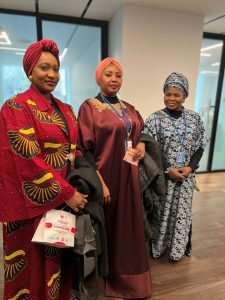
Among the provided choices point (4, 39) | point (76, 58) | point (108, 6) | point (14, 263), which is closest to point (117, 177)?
point (14, 263)

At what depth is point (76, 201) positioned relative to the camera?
115cm

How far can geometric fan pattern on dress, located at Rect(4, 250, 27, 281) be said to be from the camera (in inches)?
47.4

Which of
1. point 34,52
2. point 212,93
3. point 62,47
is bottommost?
point 212,93

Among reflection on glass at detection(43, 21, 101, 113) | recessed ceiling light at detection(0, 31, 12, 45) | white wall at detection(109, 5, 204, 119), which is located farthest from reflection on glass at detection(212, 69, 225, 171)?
recessed ceiling light at detection(0, 31, 12, 45)

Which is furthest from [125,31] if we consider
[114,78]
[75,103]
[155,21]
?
[114,78]

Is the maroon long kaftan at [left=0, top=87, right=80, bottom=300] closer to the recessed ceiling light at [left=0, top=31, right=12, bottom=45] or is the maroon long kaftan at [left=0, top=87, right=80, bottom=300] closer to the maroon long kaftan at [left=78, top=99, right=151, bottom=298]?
the maroon long kaftan at [left=78, top=99, right=151, bottom=298]

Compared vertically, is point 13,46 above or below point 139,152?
above

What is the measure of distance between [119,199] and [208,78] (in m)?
3.25

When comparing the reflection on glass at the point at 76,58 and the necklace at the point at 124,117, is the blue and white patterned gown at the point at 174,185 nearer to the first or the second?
the necklace at the point at 124,117

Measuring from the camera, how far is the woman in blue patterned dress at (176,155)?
5.87 feet

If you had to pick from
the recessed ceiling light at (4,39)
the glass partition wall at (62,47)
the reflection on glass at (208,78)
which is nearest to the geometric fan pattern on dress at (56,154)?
the glass partition wall at (62,47)

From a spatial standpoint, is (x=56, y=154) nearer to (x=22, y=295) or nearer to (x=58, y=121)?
(x=58, y=121)

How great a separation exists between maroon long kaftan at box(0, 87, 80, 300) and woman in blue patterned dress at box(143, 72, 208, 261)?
799mm

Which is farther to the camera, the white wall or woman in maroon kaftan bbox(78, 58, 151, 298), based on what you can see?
the white wall
